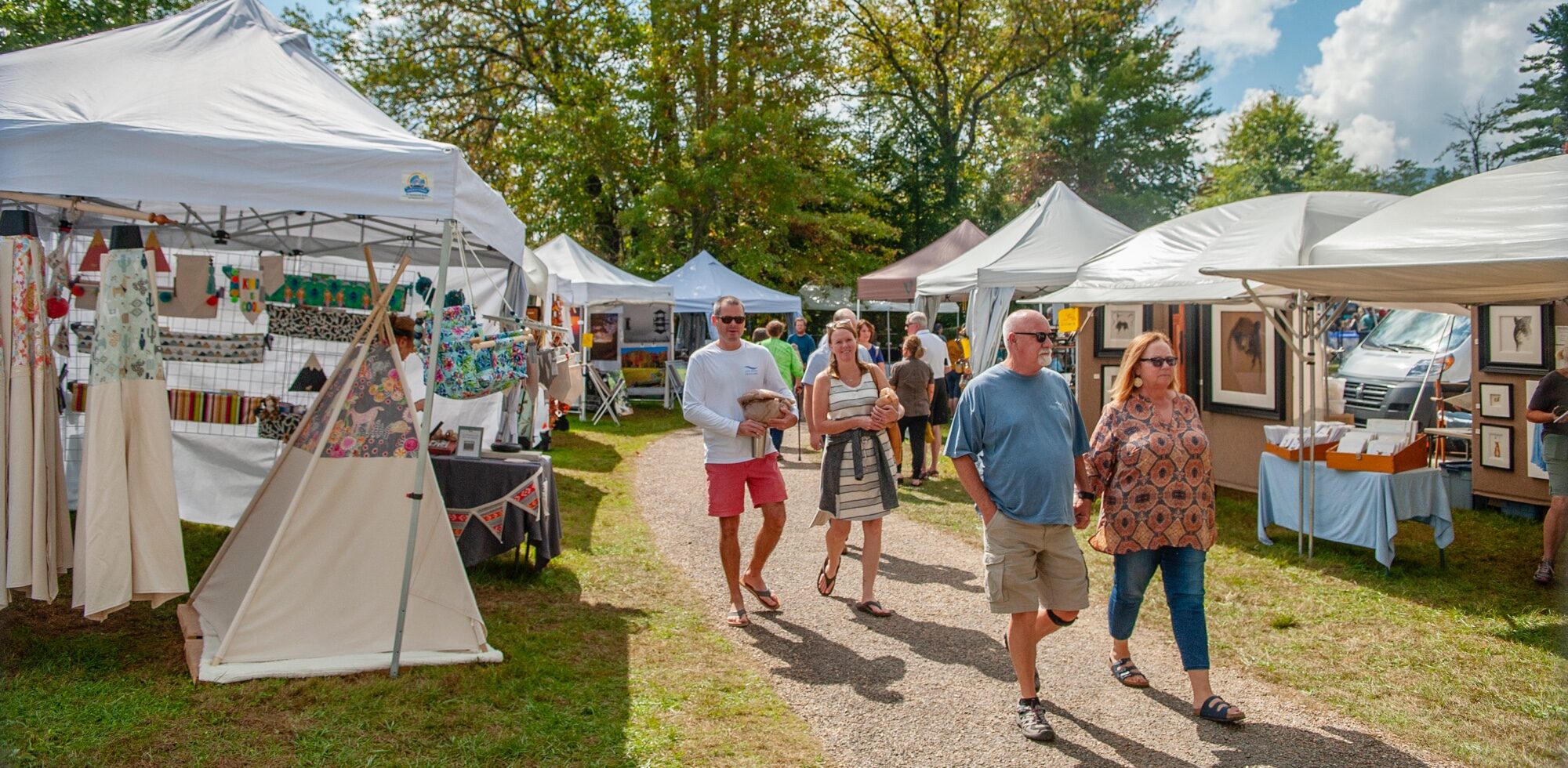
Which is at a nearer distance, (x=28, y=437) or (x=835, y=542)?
(x=28, y=437)

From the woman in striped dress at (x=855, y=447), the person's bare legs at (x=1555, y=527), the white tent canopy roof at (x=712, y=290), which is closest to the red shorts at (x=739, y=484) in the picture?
the woman in striped dress at (x=855, y=447)

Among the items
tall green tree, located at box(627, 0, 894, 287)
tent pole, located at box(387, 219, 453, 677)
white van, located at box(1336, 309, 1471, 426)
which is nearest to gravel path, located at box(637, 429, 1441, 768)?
tent pole, located at box(387, 219, 453, 677)

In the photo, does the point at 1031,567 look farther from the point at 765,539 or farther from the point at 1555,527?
the point at 1555,527

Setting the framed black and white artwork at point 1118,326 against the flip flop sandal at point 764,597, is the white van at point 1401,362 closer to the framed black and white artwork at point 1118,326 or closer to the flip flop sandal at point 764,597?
the framed black and white artwork at point 1118,326

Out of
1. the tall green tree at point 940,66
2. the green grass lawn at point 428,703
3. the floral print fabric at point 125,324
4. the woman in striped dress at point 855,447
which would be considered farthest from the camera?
the tall green tree at point 940,66

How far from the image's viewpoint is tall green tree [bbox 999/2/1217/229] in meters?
35.5

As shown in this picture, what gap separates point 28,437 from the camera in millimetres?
4328

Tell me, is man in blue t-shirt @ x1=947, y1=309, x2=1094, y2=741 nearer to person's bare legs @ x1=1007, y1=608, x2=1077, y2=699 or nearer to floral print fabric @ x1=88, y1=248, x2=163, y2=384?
person's bare legs @ x1=1007, y1=608, x2=1077, y2=699

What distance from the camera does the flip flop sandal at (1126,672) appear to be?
4.68 metres

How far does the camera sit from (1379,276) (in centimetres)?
592

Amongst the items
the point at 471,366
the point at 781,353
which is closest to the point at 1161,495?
the point at 471,366

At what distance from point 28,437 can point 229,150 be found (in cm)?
155

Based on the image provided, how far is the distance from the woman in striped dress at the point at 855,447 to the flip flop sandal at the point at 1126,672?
1392 mm

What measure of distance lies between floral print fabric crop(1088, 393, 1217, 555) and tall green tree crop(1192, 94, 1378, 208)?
4777 cm
